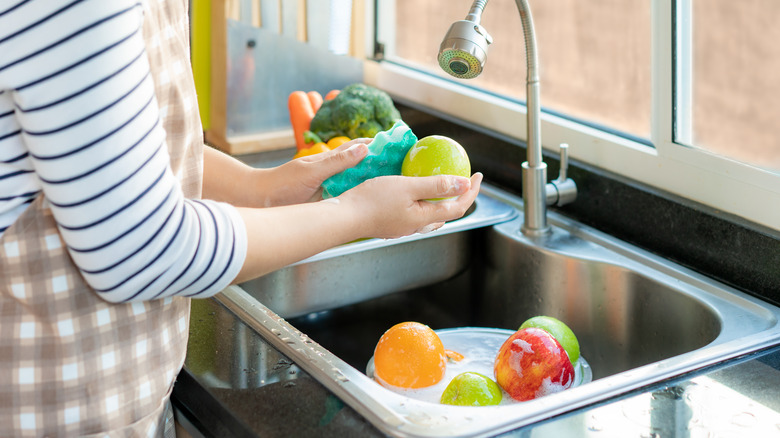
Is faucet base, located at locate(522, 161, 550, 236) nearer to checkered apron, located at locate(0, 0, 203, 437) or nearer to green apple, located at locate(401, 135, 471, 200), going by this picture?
green apple, located at locate(401, 135, 471, 200)

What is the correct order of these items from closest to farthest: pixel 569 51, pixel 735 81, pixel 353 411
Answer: pixel 353 411
pixel 735 81
pixel 569 51

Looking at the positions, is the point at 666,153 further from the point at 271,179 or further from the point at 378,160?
the point at 271,179

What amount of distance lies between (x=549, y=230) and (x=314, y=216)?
2.23ft

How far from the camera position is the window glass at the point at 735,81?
130 centimetres

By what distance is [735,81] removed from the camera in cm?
145

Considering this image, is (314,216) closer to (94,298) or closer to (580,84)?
(94,298)

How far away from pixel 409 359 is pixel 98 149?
0.54 m

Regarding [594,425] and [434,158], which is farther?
[434,158]

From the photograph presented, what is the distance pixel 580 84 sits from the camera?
1.69 m

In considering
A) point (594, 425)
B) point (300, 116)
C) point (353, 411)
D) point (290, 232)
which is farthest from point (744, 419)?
point (300, 116)

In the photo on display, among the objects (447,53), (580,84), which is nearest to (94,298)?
(447,53)

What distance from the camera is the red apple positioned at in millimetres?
1032

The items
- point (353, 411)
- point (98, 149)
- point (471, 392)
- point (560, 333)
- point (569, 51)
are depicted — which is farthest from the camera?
point (569, 51)

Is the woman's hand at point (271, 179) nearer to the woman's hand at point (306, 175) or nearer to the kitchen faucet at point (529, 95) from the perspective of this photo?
the woman's hand at point (306, 175)
